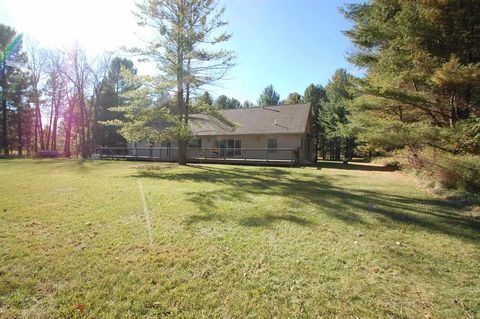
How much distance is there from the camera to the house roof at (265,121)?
20.9 m

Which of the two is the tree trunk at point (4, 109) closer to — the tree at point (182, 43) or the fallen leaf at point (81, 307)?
the tree at point (182, 43)

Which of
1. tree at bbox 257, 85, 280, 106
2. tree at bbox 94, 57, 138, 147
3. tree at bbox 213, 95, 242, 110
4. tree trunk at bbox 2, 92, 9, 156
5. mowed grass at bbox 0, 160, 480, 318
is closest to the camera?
mowed grass at bbox 0, 160, 480, 318

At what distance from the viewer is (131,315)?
249 centimetres

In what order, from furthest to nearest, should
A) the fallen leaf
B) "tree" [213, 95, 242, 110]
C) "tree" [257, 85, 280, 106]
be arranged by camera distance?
"tree" [213, 95, 242, 110], "tree" [257, 85, 280, 106], the fallen leaf

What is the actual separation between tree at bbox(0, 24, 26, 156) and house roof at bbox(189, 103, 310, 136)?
23974mm

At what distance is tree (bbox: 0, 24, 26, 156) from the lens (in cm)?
2944

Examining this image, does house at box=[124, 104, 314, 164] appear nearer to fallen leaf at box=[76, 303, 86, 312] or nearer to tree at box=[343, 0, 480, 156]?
tree at box=[343, 0, 480, 156]

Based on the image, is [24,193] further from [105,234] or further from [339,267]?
[339,267]

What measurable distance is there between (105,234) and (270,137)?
18.1 meters

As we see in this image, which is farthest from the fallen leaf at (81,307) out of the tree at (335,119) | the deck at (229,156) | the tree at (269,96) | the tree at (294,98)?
the tree at (269,96)

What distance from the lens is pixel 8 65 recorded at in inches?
1185

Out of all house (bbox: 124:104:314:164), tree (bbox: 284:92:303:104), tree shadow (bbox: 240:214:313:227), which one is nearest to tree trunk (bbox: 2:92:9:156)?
house (bbox: 124:104:314:164)

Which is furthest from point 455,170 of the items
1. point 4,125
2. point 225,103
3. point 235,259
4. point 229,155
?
point 225,103

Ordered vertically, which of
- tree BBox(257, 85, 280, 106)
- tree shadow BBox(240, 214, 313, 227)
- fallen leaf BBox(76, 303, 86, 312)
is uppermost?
tree BBox(257, 85, 280, 106)
